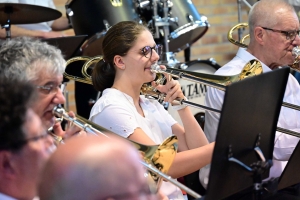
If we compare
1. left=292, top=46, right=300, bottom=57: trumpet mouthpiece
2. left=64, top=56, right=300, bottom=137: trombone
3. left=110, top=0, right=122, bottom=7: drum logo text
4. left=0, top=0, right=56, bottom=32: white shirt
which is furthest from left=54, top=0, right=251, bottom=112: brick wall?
left=64, top=56, right=300, bottom=137: trombone

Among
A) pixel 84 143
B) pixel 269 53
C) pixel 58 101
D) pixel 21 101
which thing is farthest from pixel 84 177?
pixel 269 53

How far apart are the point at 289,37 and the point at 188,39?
58.1 inches

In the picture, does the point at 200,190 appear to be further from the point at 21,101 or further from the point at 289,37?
the point at 21,101

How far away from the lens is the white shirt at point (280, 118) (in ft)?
8.19

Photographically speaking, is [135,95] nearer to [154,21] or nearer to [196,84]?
[154,21]

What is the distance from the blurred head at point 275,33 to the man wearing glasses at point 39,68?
1.37 m

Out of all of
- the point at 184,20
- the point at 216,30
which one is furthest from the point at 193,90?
the point at 216,30

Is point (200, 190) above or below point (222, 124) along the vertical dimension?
below

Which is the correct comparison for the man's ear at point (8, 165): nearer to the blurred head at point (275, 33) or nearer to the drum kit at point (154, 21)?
the blurred head at point (275, 33)

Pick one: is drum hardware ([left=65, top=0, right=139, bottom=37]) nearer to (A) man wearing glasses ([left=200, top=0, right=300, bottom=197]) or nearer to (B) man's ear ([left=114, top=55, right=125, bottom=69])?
(A) man wearing glasses ([left=200, top=0, right=300, bottom=197])

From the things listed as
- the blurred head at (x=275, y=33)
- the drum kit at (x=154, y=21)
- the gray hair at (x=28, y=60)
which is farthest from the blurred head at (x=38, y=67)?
the drum kit at (x=154, y=21)

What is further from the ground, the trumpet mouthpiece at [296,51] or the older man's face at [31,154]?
the older man's face at [31,154]

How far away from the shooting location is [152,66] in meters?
2.42

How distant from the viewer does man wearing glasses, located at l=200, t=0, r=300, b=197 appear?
2686 millimetres
